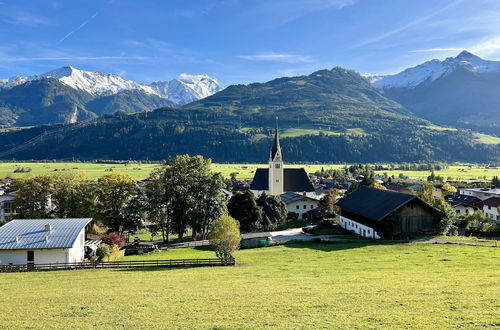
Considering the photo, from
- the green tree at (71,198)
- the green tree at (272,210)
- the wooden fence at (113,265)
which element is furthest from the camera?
the green tree at (272,210)

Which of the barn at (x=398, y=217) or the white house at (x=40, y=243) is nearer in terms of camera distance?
the white house at (x=40, y=243)

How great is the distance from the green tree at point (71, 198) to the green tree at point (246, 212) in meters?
23.3

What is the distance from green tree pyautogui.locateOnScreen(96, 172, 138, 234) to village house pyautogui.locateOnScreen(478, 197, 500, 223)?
76.2m

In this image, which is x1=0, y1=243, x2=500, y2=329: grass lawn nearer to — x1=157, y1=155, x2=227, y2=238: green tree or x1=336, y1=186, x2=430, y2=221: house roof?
x1=336, y1=186, x2=430, y2=221: house roof

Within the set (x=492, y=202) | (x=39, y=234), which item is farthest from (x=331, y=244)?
(x=492, y=202)

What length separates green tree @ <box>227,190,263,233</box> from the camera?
201 ft

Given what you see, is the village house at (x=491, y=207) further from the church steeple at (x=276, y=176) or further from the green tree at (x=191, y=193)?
the green tree at (x=191, y=193)

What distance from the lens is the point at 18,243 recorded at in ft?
124

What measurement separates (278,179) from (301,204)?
1588 cm

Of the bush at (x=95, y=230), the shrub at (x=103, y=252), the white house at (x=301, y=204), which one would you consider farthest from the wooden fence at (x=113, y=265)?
the white house at (x=301, y=204)

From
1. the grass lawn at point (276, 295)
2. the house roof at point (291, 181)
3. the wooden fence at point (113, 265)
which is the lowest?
the wooden fence at point (113, 265)

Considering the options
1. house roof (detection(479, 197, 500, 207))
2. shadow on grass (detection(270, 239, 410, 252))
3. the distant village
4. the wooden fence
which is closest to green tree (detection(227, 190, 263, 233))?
the distant village

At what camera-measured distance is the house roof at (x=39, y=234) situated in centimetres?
3762

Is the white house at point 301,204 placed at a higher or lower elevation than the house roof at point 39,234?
lower
